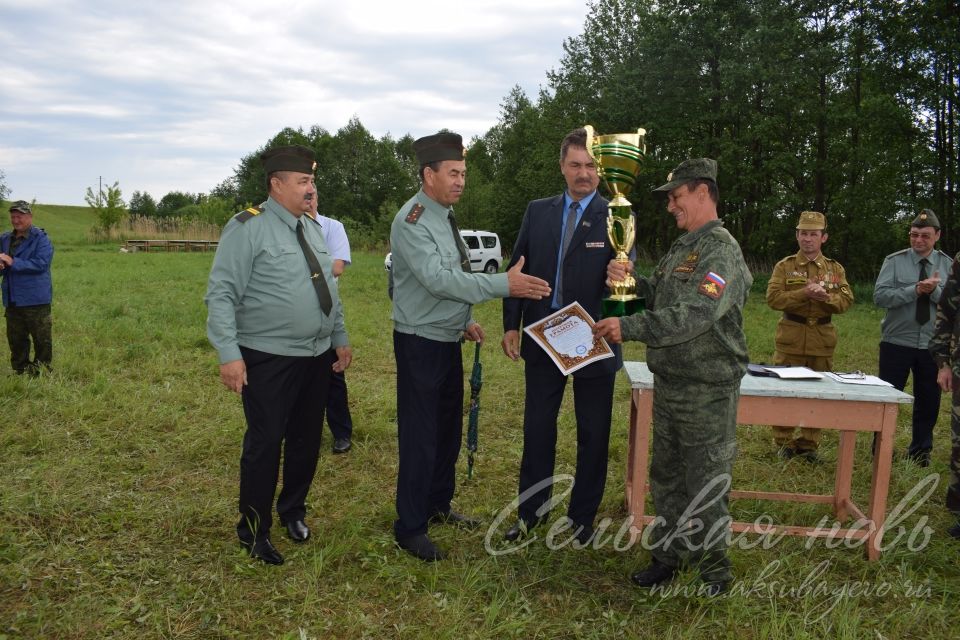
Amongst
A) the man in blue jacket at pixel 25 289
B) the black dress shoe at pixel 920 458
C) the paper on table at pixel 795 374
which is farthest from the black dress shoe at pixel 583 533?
the man in blue jacket at pixel 25 289

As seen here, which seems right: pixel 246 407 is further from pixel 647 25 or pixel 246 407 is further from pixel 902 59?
pixel 647 25

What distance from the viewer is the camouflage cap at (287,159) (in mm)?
3486

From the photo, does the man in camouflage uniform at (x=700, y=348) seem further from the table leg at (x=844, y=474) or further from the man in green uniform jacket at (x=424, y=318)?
the table leg at (x=844, y=474)

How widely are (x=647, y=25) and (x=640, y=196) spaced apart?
679cm

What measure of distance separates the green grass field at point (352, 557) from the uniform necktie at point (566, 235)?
1410 mm

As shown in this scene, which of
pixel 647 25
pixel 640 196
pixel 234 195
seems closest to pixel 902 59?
pixel 647 25

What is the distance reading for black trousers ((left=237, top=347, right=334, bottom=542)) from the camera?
3445 mm

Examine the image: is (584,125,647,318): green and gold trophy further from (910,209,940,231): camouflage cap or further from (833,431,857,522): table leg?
(910,209,940,231): camouflage cap

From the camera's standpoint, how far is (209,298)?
10.9ft

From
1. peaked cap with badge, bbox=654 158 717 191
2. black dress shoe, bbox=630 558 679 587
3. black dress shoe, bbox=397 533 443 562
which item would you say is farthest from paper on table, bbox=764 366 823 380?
black dress shoe, bbox=397 533 443 562

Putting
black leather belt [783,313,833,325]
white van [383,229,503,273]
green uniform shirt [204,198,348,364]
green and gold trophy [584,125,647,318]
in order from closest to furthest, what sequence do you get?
green and gold trophy [584,125,647,318]
green uniform shirt [204,198,348,364]
black leather belt [783,313,833,325]
white van [383,229,503,273]

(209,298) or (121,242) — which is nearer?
(209,298)

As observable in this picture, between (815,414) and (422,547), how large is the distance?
2.24m

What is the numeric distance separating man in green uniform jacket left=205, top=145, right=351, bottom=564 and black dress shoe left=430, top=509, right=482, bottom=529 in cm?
98
